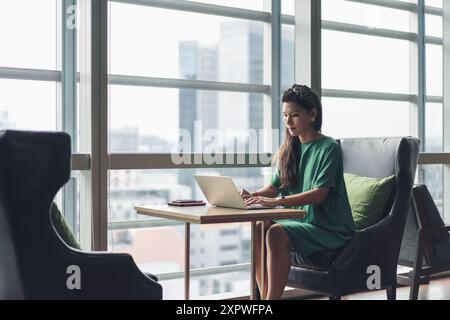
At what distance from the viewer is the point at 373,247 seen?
3311 millimetres

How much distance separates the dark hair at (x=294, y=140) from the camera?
11.1 feet

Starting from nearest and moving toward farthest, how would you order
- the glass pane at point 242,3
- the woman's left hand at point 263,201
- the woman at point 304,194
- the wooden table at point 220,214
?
the wooden table at point 220,214 → the woman's left hand at point 263,201 → the woman at point 304,194 → the glass pane at point 242,3

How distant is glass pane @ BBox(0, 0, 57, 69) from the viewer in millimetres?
3414

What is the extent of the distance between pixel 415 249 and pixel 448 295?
0.69 meters

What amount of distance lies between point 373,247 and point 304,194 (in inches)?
18.5

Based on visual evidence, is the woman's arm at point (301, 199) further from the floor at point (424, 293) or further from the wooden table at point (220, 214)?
the floor at point (424, 293)

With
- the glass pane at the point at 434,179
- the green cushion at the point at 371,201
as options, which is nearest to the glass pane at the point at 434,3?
the glass pane at the point at 434,179

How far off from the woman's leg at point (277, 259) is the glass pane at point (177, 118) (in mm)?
963

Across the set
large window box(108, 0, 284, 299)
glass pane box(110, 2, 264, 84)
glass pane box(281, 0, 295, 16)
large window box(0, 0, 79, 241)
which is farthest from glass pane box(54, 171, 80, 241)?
glass pane box(281, 0, 295, 16)

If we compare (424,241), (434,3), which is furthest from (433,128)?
(424,241)

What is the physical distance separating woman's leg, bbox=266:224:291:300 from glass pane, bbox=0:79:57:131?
1.33 m

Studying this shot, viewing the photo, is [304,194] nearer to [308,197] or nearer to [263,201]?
[308,197]

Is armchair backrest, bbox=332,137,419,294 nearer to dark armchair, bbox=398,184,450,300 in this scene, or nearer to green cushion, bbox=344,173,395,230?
green cushion, bbox=344,173,395,230
